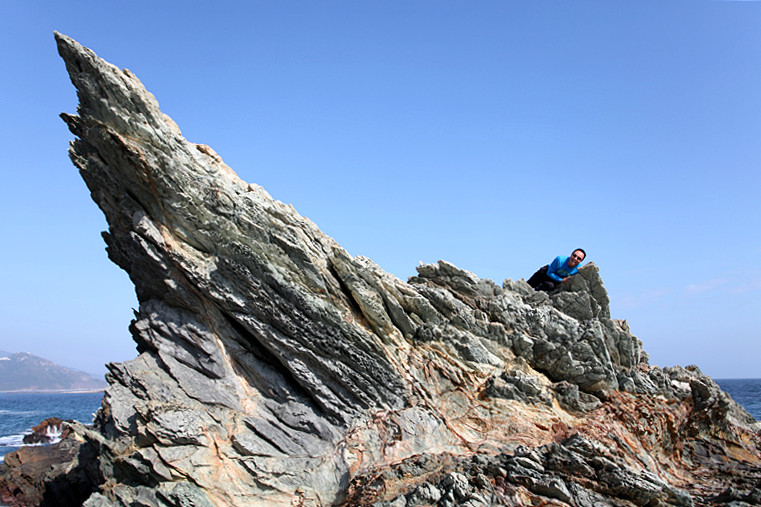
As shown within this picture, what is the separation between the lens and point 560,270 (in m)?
25.5

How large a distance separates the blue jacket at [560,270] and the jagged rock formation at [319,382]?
2.85m

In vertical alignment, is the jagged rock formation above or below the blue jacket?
below

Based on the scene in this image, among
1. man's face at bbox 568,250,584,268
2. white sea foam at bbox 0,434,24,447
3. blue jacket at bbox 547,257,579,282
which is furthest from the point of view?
white sea foam at bbox 0,434,24,447

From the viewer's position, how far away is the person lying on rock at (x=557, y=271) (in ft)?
81.5

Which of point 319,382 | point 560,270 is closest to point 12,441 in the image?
point 319,382

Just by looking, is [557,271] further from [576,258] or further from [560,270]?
[576,258]

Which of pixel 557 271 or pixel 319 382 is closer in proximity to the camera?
pixel 319 382

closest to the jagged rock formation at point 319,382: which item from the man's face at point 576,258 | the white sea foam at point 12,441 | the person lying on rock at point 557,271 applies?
the person lying on rock at point 557,271

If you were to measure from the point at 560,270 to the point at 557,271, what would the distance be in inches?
8.1

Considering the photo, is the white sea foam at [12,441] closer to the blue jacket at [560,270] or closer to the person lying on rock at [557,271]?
the person lying on rock at [557,271]

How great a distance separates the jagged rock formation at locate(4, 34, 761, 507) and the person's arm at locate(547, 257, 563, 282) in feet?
9.22

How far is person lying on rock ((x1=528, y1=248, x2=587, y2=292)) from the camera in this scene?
24.8m

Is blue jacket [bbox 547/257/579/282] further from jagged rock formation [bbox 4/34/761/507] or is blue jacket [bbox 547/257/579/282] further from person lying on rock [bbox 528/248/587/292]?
jagged rock formation [bbox 4/34/761/507]

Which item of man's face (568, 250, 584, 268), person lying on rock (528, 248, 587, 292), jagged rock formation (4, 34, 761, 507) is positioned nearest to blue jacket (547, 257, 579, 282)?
person lying on rock (528, 248, 587, 292)
